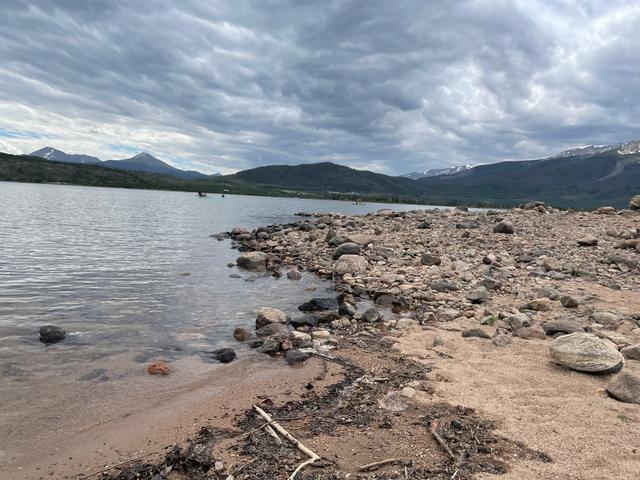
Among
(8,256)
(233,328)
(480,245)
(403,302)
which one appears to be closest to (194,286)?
(233,328)

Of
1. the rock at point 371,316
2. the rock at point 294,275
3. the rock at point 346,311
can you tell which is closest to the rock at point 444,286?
the rock at point 371,316

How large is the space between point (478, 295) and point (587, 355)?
640 cm

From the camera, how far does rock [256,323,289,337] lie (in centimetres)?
1140

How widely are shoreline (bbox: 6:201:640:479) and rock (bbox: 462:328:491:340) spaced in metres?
0.06

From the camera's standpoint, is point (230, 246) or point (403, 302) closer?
point (403, 302)

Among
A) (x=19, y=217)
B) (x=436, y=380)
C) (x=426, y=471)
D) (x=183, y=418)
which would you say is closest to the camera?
(x=426, y=471)

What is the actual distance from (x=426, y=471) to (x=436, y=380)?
319 centimetres

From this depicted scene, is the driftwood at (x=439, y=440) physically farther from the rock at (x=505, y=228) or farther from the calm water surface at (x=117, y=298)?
the rock at (x=505, y=228)

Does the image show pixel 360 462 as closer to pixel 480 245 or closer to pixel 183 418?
pixel 183 418

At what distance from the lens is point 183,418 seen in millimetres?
6887

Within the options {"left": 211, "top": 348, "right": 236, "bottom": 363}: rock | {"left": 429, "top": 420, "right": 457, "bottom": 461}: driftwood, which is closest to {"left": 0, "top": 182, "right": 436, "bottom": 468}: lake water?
{"left": 211, "top": 348, "right": 236, "bottom": 363}: rock

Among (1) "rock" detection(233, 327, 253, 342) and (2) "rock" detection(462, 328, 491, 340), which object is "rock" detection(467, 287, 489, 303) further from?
(1) "rock" detection(233, 327, 253, 342)

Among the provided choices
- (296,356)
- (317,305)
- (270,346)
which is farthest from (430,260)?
(296,356)

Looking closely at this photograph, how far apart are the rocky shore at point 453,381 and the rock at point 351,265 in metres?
1.06
